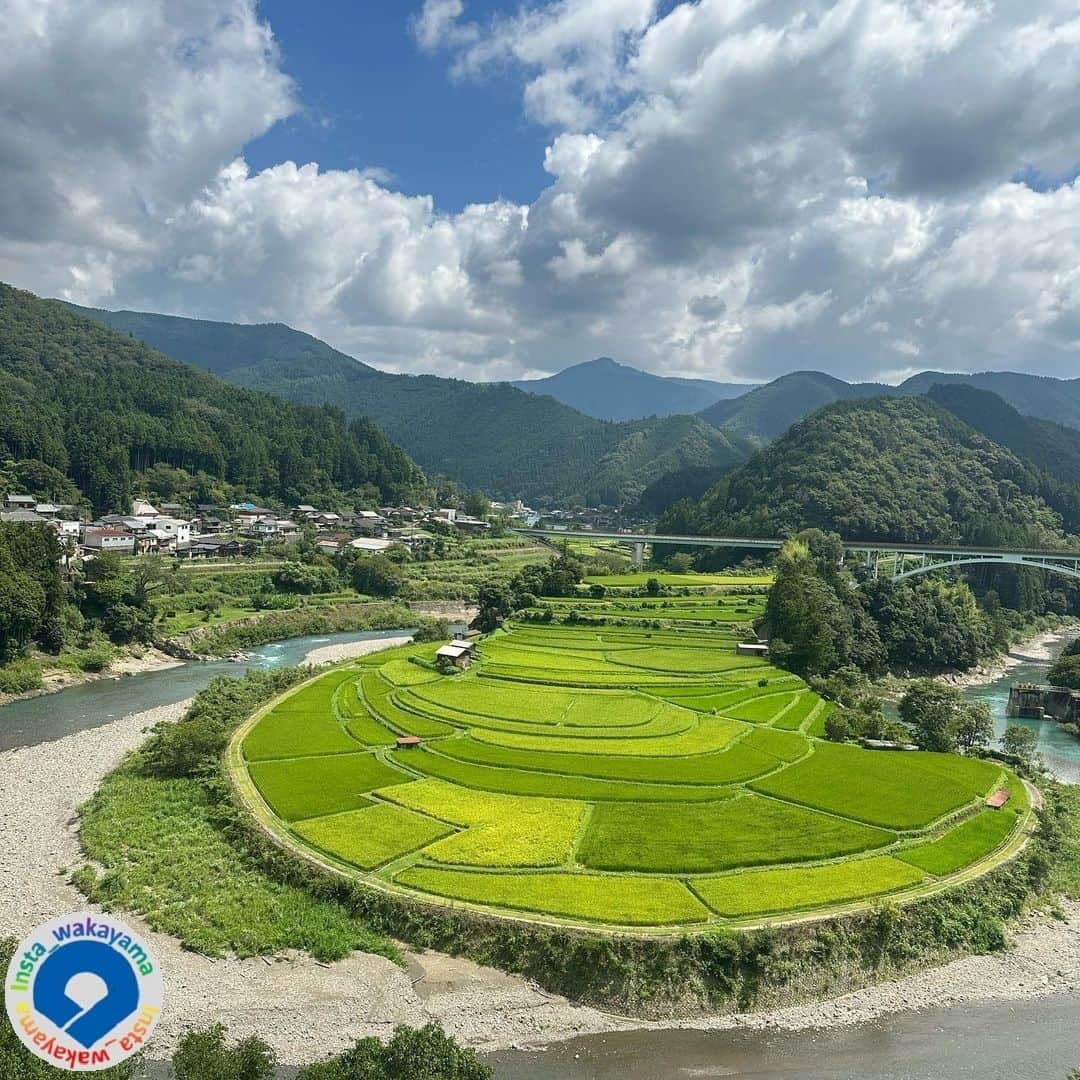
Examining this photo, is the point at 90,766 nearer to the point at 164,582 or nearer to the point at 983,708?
A: the point at 164,582

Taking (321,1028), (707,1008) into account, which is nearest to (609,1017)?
(707,1008)

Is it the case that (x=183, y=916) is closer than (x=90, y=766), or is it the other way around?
(x=183, y=916)

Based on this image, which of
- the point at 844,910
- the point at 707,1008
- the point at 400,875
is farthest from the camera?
the point at 400,875

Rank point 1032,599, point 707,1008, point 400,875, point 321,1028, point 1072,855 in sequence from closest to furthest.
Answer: point 321,1028, point 707,1008, point 400,875, point 1072,855, point 1032,599

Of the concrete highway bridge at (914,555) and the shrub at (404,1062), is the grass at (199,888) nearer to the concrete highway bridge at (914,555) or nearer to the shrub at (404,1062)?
the shrub at (404,1062)

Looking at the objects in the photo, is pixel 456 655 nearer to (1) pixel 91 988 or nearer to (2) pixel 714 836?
(2) pixel 714 836

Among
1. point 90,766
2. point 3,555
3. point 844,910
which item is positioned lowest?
point 90,766

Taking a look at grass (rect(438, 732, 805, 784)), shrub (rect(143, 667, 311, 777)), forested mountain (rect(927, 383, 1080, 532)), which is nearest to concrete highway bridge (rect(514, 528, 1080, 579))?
forested mountain (rect(927, 383, 1080, 532))

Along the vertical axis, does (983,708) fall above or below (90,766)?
above
